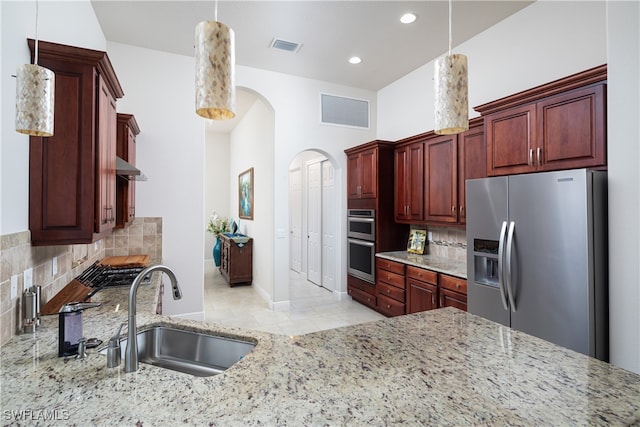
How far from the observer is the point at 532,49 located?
3.14 meters

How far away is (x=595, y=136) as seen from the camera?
2191 millimetres

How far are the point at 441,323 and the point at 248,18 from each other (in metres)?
3.34

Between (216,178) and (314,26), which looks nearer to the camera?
(314,26)

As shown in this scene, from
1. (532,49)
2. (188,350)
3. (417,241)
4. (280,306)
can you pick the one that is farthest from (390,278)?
(188,350)

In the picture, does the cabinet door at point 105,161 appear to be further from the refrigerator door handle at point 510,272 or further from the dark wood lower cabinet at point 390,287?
the dark wood lower cabinet at point 390,287

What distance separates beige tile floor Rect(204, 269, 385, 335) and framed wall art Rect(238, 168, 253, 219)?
1576mm

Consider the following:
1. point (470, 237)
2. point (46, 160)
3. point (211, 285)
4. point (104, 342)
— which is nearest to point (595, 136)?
point (470, 237)

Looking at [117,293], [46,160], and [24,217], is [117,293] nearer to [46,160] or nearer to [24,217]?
[24,217]

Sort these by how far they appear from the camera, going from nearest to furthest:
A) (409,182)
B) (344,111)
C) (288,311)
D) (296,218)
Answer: (409,182), (288,311), (344,111), (296,218)

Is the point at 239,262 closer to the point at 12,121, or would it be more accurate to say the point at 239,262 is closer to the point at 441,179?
the point at 441,179

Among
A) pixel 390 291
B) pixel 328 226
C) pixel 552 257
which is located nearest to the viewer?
pixel 552 257

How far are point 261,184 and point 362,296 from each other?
Answer: 250cm

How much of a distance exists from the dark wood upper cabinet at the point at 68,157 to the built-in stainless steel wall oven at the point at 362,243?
3.39 metres

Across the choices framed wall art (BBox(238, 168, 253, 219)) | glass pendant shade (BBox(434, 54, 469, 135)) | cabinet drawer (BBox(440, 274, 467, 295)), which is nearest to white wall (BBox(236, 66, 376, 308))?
framed wall art (BBox(238, 168, 253, 219))
